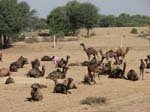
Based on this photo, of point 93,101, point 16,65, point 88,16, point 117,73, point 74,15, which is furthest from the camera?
point 74,15

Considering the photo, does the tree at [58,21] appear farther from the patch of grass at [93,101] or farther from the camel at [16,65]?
the patch of grass at [93,101]

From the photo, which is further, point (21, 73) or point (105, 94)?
point (21, 73)

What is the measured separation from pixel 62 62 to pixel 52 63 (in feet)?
14.0

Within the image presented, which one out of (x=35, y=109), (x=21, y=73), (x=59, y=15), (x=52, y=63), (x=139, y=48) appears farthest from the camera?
(x=59, y=15)

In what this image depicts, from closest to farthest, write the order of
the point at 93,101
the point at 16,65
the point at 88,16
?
1. the point at 93,101
2. the point at 16,65
3. the point at 88,16

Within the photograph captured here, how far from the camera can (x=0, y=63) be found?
34094 mm

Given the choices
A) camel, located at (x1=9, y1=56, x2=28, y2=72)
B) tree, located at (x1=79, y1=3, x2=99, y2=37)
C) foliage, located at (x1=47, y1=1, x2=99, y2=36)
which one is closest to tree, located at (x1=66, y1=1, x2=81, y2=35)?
foliage, located at (x1=47, y1=1, x2=99, y2=36)

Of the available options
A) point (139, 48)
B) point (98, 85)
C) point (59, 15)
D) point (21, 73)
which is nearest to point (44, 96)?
point (98, 85)

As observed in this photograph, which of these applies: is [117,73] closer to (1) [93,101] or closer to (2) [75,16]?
(1) [93,101]

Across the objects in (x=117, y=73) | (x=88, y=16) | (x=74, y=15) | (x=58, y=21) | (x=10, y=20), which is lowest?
(x=117, y=73)

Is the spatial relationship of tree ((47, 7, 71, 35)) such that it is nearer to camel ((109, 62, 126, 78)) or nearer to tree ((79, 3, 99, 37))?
tree ((79, 3, 99, 37))

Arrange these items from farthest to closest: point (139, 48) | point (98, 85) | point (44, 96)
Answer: point (139, 48)
point (98, 85)
point (44, 96)

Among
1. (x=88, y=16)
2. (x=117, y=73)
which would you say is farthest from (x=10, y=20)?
(x=117, y=73)

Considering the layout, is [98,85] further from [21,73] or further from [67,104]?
[21,73]
